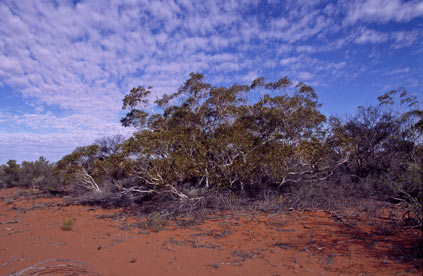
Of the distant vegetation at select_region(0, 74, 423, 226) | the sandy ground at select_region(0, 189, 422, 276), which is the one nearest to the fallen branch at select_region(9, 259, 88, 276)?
the sandy ground at select_region(0, 189, 422, 276)

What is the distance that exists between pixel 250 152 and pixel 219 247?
4334mm

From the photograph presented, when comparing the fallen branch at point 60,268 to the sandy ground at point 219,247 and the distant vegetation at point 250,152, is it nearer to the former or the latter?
the sandy ground at point 219,247

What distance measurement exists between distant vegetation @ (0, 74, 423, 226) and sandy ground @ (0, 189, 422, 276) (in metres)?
1.75

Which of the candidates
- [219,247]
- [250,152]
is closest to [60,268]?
[219,247]

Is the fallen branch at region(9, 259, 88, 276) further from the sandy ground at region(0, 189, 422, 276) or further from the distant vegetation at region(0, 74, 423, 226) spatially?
the distant vegetation at region(0, 74, 423, 226)

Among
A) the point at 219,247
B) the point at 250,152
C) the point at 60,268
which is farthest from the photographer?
the point at 250,152

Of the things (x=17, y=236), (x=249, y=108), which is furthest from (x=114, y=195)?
(x=249, y=108)

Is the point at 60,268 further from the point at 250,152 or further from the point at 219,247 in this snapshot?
the point at 250,152

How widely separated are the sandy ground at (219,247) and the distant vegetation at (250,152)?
175cm

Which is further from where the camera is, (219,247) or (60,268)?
(219,247)

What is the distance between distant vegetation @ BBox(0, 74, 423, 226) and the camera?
349 inches

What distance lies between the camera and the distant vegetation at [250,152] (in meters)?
8.87

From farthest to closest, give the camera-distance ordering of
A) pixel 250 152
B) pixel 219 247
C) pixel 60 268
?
pixel 250 152 < pixel 219 247 < pixel 60 268

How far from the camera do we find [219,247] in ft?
18.4
